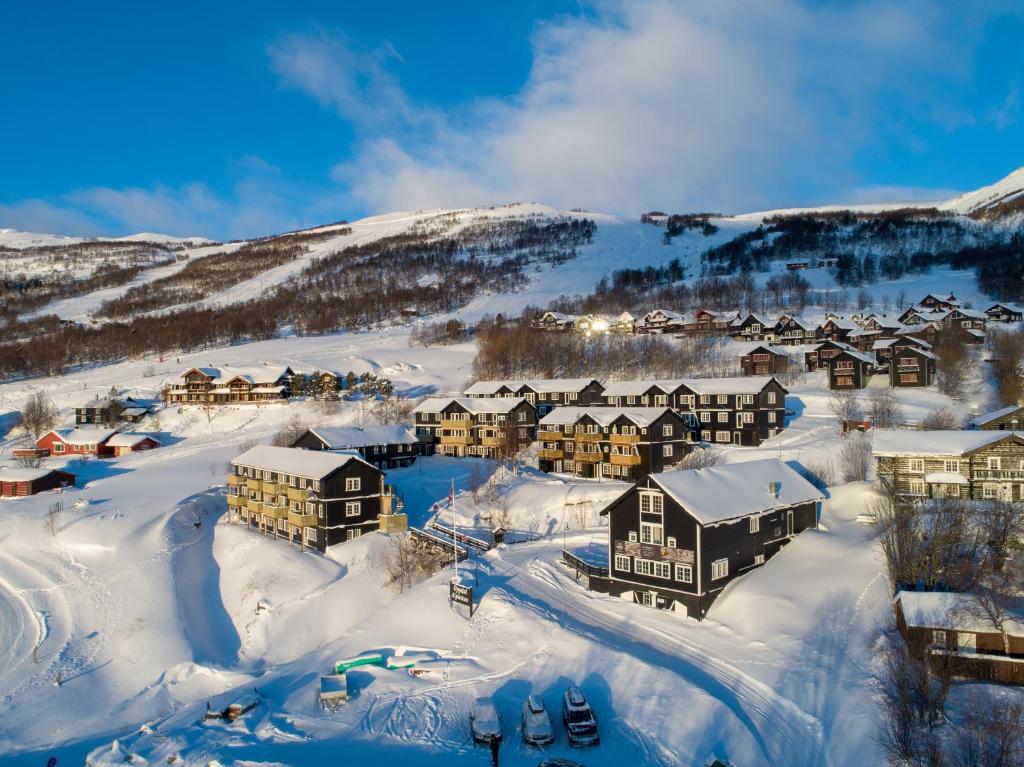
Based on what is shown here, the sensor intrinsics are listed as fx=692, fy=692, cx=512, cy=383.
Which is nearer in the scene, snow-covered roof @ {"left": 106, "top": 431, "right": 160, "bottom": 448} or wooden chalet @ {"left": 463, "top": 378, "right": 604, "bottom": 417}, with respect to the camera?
wooden chalet @ {"left": 463, "top": 378, "right": 604, "bottom": 417}

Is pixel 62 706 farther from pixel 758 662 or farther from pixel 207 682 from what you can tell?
pixel 758 662

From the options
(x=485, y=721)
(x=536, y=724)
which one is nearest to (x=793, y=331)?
(x=536, y=724)

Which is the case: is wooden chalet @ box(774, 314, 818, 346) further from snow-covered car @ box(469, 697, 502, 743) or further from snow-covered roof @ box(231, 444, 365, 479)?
snow-covered car @ box(469, 697, 502, 743)

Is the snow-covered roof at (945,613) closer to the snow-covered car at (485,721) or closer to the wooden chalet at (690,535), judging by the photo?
the wooden chalet at (690,535)

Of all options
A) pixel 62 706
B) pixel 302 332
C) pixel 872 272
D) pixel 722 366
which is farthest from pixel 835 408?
pixel 302 332

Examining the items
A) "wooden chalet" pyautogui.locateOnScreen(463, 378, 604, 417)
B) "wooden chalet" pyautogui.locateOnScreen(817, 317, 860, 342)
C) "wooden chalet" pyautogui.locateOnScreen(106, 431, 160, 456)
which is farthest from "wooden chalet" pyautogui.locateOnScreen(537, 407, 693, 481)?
"wooden chalet" pyautogui.locateOnScreen(817, 317, 860, 342)

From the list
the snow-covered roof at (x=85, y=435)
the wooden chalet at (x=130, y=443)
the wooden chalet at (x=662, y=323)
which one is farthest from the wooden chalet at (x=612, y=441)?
the wooden chalet at (x=662, y=323)
